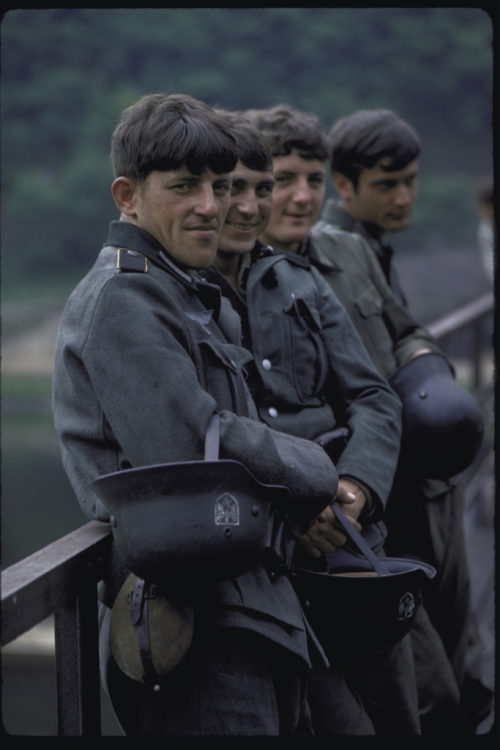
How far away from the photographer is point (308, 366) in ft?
6.49

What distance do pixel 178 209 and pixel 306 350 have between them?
530 mm

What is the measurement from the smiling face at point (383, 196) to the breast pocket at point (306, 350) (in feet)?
3.42

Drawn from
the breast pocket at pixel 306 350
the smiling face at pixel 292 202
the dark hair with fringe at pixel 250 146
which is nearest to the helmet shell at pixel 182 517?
the breast pocket at pixel 306 350

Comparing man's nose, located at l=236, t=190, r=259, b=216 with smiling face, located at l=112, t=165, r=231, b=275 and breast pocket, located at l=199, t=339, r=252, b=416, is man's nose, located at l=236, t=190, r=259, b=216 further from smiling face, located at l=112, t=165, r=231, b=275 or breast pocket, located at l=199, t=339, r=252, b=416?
breast pocket, located at l=199, t=339, r=252, b=416

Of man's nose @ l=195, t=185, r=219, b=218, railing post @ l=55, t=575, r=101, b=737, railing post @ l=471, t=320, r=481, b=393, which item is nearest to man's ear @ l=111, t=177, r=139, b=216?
man's nose @ l=195, t=185, r=219, b=218

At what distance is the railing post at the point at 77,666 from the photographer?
59.6 inches

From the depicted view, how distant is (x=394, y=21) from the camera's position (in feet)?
140

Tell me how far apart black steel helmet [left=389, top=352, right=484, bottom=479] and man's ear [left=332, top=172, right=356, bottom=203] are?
76cm

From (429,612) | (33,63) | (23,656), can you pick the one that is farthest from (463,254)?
(429,612)

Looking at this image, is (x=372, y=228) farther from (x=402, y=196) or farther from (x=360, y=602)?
(x=360, y=602)

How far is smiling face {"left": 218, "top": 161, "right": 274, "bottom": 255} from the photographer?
196 cm

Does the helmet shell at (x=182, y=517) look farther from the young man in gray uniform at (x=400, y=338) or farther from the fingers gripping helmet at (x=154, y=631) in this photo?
the young man in gray uniform at (x=400, y=338)

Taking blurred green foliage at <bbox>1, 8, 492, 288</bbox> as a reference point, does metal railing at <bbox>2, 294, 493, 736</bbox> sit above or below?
below

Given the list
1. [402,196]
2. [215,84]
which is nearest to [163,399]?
[402,196]
